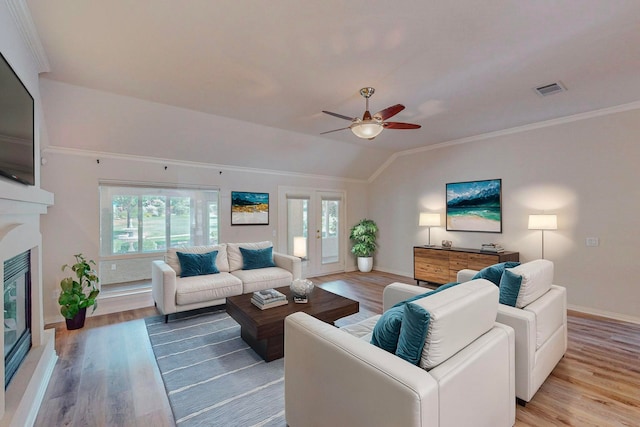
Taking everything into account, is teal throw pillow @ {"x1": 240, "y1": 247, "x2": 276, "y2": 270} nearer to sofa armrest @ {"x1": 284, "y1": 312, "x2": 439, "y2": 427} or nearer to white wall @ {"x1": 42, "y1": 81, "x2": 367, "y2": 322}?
white wall @ {"x1": 42, "y1": 81, "x2": 367, "y2": 322}

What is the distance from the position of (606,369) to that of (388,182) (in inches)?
190

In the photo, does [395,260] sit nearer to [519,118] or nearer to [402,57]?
[519,118]

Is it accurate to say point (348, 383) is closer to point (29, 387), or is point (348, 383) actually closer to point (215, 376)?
point (215, 376)

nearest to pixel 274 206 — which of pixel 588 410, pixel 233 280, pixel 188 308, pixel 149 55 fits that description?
pixel 233 280

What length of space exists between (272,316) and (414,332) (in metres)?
1.72

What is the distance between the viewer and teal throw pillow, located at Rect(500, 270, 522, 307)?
85.3 inches

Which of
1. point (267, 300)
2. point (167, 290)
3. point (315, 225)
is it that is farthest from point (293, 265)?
point (315, 225)

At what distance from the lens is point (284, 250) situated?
19.8ft

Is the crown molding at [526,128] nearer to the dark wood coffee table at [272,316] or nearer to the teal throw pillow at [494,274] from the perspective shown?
the teal throw pillow at [494,274]

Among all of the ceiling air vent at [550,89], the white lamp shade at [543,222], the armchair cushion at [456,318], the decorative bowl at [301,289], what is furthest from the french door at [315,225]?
the armchair cushion at [456,318]

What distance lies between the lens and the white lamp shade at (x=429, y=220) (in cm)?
562

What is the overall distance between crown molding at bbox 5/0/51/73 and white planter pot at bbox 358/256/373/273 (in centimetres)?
596

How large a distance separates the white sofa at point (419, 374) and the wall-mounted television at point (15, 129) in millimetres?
2021

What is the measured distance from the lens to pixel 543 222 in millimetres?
4215
